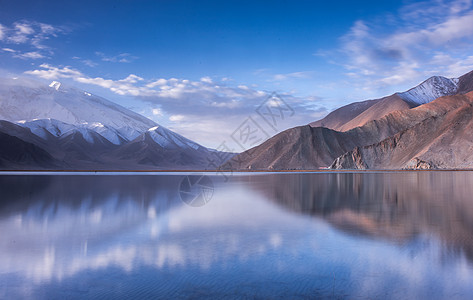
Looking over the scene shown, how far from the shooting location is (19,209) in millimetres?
18750

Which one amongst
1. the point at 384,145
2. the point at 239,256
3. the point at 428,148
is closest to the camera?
the point at 239,256

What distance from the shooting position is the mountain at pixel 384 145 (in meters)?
108

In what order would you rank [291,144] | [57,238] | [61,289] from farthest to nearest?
A: [291,144] < [57,238] < [61,289]

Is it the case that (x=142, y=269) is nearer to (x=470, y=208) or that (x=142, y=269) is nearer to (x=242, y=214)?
(x=242, y=214)

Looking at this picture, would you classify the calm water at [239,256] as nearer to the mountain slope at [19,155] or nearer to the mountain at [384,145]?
the mountain at [384,145]

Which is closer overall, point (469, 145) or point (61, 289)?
point (61, 289)

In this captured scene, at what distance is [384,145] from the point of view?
133500 millimetres

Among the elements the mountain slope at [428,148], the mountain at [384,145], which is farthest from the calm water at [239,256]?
the mountain at [384,145]

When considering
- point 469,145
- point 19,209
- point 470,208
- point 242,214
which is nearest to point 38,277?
point 242,214

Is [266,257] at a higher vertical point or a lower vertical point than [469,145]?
lower

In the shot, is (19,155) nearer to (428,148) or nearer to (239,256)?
(428,148)

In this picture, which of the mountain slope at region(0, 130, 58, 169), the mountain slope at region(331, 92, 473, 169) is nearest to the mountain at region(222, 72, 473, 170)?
the mountain slope at region(331, 92, 473, 169)

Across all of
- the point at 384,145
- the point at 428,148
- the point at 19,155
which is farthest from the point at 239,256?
the point at 19,155

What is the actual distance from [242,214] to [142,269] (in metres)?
9.69
